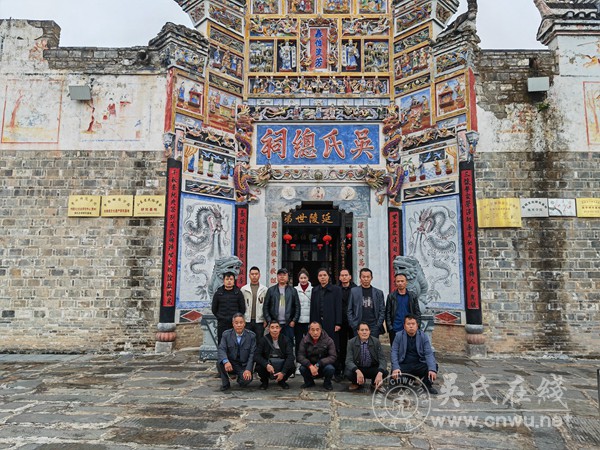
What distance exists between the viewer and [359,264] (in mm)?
8844

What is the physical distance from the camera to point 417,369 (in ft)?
15.6

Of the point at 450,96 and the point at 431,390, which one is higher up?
the point at 450,96

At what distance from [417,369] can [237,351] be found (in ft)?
6.67

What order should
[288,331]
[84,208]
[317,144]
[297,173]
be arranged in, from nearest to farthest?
[288,331] → [84,208] → [297,173] → [317,144]

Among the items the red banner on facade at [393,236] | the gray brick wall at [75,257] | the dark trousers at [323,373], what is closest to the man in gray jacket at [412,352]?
the dark trousers at [323,373]

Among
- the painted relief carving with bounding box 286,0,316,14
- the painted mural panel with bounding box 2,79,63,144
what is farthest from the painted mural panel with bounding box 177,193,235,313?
the painted relief carving with bounding box 286,0,316,14

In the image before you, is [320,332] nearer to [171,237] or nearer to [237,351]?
[237,351]

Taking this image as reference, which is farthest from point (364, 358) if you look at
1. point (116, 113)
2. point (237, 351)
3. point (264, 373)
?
point (116, 113)

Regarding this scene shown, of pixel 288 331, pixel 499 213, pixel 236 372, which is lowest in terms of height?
pixel 236 372

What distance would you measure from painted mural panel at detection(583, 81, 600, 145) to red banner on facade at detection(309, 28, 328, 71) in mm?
5136

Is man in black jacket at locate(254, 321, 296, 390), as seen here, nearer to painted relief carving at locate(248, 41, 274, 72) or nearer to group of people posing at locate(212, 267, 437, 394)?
group of people posing at locate(212, 267, 437, 394)

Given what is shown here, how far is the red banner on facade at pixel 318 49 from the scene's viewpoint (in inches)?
373

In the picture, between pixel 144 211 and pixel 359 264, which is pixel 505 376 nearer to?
pixel 359 264

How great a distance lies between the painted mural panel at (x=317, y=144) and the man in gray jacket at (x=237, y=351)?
4840 millimetres
